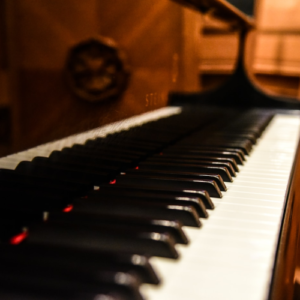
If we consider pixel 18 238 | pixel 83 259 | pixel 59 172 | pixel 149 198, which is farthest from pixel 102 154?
pixel 83 259

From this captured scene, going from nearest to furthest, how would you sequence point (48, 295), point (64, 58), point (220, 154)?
point (48, 295), point (64, 58), point (220, 154)

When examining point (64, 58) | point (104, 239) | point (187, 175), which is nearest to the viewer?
point (104, 239)

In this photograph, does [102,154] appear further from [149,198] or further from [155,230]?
[155,230]

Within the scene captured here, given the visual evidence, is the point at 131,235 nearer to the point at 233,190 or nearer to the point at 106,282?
the point at 106,282

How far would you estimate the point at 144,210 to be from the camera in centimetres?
67

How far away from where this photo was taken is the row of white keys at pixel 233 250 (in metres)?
0.46

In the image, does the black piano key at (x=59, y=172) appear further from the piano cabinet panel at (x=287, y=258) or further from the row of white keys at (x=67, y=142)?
the piano cabinet panel at (x=287, y=258)

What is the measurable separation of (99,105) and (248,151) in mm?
581

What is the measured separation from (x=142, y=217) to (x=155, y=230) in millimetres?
57

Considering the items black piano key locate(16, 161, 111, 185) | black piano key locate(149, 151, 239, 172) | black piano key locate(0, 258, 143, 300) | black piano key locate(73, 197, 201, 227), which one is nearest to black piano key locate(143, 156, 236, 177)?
black piano key locate(149, 151, 239, 172)

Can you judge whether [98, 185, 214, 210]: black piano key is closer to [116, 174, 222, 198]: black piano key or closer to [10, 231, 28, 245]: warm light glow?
[116, 174, 222, 198]: black piano key

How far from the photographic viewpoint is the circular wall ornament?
0.86 m

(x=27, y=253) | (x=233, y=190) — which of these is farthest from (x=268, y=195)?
(x=27, y=253)

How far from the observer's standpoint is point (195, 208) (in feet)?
2.32
